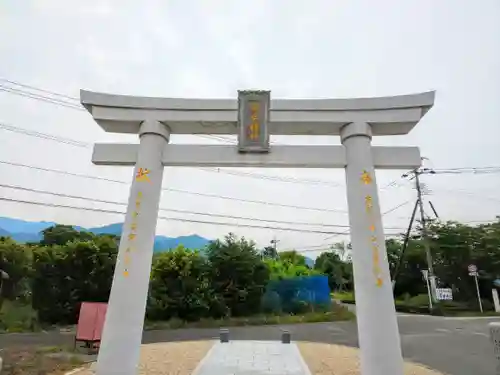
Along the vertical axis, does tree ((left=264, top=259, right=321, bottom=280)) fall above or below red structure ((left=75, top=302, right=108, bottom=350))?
above

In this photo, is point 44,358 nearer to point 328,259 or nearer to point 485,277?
point 485,277

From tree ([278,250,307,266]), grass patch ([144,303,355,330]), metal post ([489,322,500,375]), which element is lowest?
grass patch ([144,303,355,330])

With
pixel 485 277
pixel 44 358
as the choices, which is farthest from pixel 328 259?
pixel 44 358

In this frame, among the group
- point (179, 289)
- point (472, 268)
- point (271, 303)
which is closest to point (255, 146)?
point (179, 289)

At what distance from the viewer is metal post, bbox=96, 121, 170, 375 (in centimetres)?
422

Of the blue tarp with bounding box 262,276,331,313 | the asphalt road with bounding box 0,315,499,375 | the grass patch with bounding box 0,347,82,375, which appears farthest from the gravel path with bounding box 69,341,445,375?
the blue tarp with bounding box 262,276,331,313

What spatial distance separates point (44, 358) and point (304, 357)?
5466 mm

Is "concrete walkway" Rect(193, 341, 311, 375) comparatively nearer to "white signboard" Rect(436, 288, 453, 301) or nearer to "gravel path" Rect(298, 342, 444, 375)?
"gravel path" Rect(298, 342, 444, 375)

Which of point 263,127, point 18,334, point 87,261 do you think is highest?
point 263,127

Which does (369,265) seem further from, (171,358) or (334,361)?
(171,358)

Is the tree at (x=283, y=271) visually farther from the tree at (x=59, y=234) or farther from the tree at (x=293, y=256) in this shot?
the tree at (x=59, y=234)

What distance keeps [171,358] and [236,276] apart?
855 cm

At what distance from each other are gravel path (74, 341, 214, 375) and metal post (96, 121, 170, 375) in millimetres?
2021

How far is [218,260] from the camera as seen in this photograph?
617 inches
